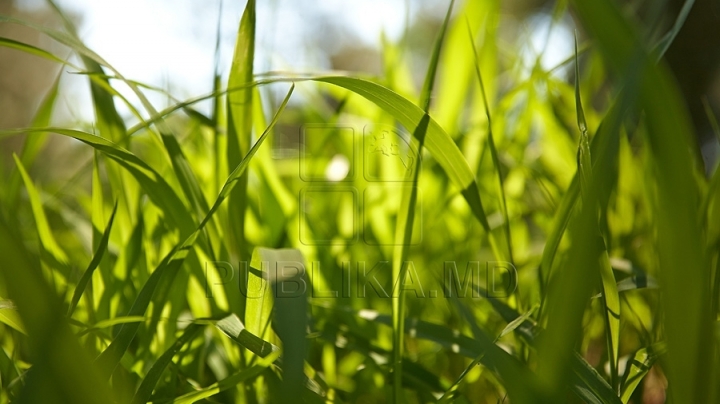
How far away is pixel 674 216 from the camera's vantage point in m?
0.15

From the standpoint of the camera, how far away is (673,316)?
0.53 feet

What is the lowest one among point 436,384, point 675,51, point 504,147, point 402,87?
point 436,384


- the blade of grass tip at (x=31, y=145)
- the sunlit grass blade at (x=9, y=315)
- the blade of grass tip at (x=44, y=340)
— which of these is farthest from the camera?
the blade of grass tip at (x=31, y=145)

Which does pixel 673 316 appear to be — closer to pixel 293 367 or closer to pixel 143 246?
pixel 293 367

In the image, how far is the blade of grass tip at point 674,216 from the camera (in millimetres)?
153

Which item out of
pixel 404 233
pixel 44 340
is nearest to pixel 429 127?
pixel 404 233

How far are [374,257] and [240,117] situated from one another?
0.69ft

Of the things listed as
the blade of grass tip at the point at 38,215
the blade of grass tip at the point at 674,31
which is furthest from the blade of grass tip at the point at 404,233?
the blade of grass tip at the point at 38,215

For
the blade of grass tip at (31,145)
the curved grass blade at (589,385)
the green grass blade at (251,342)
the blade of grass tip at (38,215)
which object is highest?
the blade of grass tip at (31,145)

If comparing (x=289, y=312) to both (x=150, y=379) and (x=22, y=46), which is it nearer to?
(x=150, y=379)

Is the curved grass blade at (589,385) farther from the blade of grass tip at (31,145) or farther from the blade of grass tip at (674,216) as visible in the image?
the blade of grass tip at (31,145)

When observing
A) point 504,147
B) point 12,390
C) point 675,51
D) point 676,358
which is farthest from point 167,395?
point 675,51

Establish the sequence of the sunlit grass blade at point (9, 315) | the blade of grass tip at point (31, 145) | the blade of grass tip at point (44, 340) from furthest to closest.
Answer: the blade of grass tip at point (31, 145) → the sunlit grass blade at point (9, 315) → the blade of grass tip at point (44, 340)

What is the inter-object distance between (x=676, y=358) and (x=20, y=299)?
19 cm
